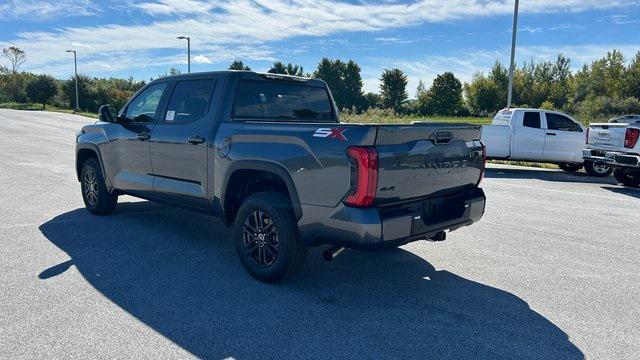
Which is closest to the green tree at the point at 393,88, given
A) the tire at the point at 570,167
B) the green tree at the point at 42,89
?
the green tree at the point at 42,89

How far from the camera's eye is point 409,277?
15.7ft

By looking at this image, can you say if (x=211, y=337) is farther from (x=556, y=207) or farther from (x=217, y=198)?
(x=556, y=207)

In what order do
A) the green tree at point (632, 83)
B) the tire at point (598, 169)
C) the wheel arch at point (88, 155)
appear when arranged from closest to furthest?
the wheel arch at point (88, 155) → the tire at point (598, 169) → the green tree at point (632, 83)

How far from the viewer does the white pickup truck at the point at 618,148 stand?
10898 mm

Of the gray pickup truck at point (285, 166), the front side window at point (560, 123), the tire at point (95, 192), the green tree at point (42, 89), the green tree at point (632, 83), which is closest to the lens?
the gray pickup truck at point (285, 166)

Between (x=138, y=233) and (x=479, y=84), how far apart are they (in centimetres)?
8434

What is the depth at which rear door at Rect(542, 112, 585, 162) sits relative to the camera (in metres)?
14.3

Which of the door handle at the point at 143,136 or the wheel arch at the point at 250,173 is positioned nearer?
the wheel arch at the point at 250,173

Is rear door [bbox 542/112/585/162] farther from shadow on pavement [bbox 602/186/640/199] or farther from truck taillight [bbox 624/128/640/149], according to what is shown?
truck taillight [bbox 624/128/640/149]

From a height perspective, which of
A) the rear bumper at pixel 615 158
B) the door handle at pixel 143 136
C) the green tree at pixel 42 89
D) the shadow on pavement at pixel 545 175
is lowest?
the shadow on pavement at pixel 545 175

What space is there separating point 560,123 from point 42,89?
70.2 meters

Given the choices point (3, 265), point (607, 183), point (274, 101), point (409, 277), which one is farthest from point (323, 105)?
point (607, 183)

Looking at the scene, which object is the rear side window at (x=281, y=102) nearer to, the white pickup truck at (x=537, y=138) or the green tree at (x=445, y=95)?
the white pickup truck at (x=537, y=138)

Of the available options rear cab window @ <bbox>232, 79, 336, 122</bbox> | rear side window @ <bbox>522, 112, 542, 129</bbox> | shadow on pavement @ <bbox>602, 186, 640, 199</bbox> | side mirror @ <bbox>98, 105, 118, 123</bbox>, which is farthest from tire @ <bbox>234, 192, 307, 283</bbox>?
rear side window @ <bbox>522, 112, 542, 129</bbox>
